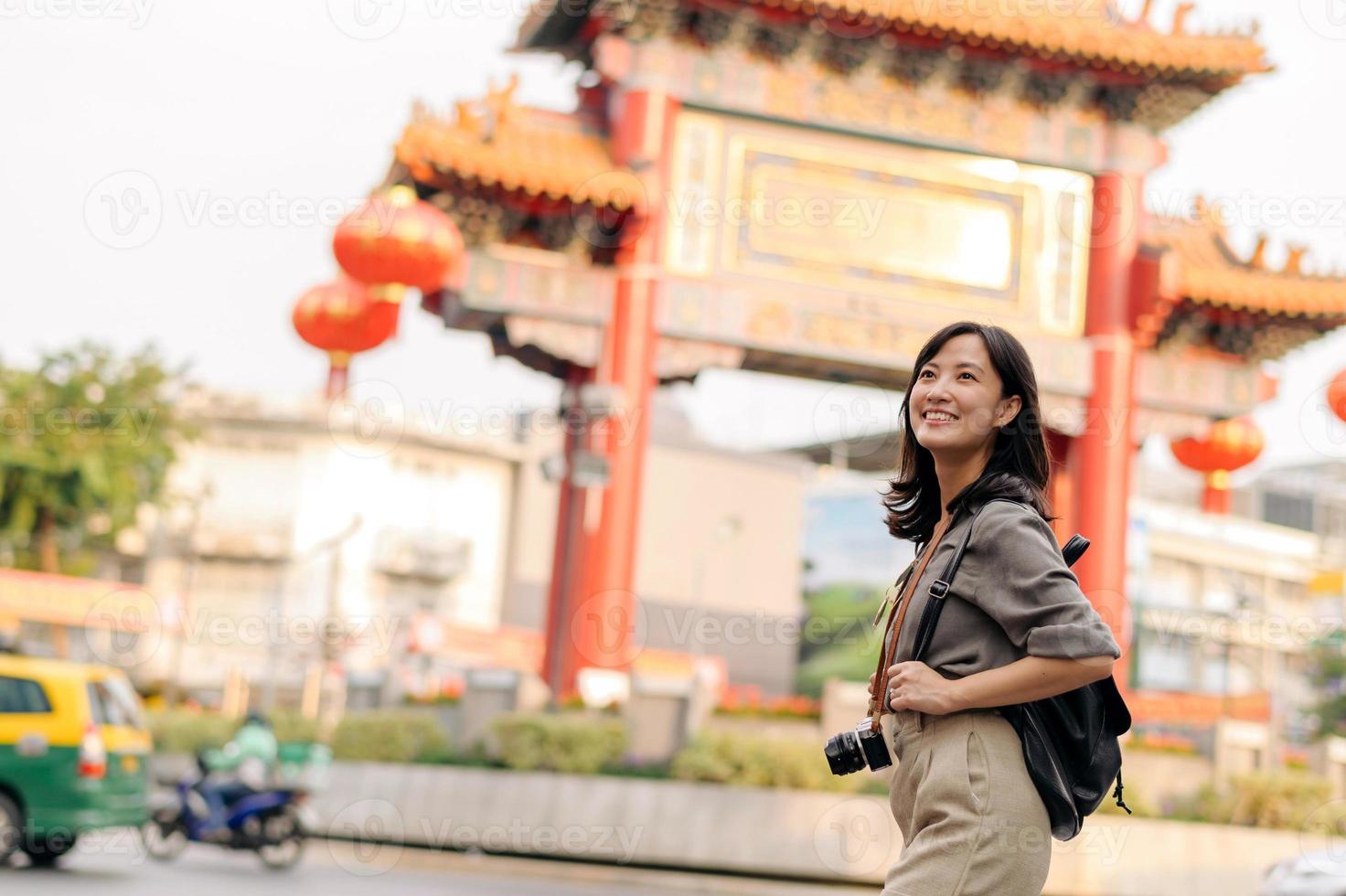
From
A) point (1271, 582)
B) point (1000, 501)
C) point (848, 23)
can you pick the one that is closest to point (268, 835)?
point (848, 23)

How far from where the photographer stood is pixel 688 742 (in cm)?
1315

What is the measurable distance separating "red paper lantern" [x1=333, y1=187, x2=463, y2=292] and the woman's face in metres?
10.5

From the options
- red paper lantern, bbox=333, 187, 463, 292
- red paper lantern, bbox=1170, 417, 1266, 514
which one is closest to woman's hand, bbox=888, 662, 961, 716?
red paper lantern, bbox=333, 187, 463, 292

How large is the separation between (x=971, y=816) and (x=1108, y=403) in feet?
44.2

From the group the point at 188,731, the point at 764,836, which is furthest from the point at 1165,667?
the point at 764,836

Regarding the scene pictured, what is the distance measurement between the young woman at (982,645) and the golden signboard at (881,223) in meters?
12.0

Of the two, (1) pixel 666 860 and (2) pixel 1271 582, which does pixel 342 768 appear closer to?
(1) pixel 666 860

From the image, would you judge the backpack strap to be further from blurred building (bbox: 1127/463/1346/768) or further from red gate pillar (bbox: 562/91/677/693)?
blurred building (bbox: 1127/463/1346/768)

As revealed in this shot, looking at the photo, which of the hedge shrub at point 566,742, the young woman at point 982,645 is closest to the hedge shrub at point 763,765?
the hedge shrub at point 566,742

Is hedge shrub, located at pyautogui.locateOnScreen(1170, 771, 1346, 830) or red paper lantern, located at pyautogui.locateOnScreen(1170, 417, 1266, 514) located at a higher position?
red paper lantern, located at pyautogui.locateOnScreen(1170, 417, 1266, 514)

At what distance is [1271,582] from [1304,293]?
35323 millimetres

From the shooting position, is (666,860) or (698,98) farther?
(698,98)

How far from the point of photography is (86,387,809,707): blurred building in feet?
132

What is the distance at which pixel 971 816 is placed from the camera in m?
2.58
